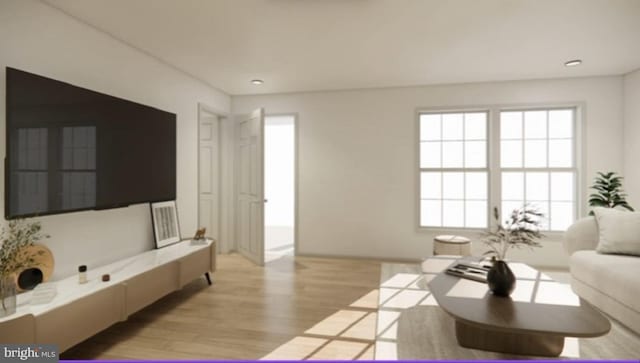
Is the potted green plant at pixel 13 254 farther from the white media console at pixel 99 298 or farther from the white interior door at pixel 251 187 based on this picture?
the white interior door at pixel 251 187

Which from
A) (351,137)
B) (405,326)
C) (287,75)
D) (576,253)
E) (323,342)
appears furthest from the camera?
(351,137)

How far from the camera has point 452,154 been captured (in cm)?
469

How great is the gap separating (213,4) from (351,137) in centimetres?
278

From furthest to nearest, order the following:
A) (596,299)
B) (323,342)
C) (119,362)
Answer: (596,299)
(323,342)
(119,362)

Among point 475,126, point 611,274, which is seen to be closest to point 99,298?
point 611,274

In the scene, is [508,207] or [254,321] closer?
[254,321]

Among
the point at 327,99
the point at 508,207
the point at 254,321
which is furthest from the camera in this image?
the point at 327,99

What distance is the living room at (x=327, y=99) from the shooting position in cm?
246

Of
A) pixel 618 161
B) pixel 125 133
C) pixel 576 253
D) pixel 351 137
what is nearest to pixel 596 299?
pixel 576 253

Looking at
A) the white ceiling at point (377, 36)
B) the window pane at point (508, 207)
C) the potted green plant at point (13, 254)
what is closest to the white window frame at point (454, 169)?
the window pane at point (508, 207)

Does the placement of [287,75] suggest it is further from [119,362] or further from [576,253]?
[576,253]

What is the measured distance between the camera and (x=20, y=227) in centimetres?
218

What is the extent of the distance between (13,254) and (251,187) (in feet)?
9.30

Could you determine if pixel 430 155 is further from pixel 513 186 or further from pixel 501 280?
pixel 501 280
